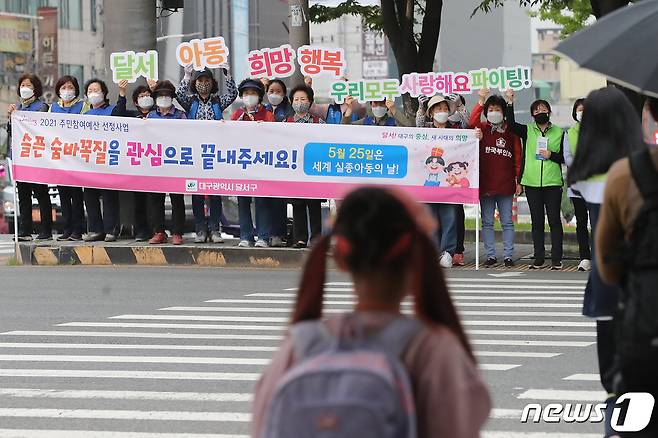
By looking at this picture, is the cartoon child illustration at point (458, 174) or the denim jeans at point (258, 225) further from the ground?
the cartoon child illustration at point (458, 174)

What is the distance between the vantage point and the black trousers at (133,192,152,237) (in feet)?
61.7

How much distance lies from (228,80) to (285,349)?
15205mm

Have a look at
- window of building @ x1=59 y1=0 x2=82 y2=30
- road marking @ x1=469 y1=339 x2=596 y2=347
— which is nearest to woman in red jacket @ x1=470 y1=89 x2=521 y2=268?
road marking @ x1=469 y1=339 x2=596 y2=347

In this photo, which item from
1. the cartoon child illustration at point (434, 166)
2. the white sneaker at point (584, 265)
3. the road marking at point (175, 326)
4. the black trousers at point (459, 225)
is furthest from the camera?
the black trousers at point (459, 225)

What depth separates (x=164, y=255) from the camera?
18.3 metres

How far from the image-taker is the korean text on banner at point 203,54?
60.8 feet

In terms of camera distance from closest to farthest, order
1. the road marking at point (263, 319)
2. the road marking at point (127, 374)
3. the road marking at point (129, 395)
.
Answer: the road marking at point (129, 395) < the road marking at point (127, 374) < the road marking at point (263, 319)

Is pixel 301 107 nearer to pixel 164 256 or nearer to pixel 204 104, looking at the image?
pixel 204 104

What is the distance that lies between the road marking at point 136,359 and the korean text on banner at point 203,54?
837cm

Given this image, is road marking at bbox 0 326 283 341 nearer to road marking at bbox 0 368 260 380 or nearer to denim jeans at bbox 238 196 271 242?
road marking at bbox 0 368 260 380

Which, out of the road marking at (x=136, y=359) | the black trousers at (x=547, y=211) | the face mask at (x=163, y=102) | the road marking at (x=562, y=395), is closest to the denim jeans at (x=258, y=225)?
the face mask at (x=163, y=102)

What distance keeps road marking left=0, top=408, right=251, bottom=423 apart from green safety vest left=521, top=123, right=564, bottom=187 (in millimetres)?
9636

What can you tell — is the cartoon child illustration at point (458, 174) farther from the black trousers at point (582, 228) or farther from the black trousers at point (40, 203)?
the black trousers at point (40, 203)

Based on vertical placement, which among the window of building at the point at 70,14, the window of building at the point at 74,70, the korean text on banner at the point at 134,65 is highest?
the window of building at the point at 70,14
